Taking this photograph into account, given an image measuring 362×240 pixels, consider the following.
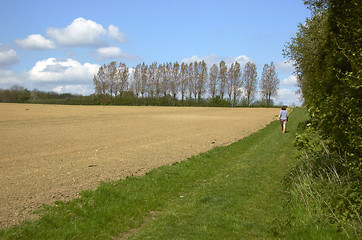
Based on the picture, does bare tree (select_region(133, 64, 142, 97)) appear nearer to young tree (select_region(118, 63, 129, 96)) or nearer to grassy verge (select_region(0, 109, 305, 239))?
young tree (select_region(118, 63, 129, 96))

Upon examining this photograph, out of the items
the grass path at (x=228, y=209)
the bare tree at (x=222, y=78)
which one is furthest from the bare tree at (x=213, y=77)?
the grass path at (x=228, y=209)

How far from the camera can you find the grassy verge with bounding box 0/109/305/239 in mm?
6723

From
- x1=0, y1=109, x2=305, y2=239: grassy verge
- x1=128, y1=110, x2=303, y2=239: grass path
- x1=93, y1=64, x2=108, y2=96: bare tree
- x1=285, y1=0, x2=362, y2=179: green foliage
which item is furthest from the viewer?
x1=93, y1=64, x2=108, y2=96: bare tree

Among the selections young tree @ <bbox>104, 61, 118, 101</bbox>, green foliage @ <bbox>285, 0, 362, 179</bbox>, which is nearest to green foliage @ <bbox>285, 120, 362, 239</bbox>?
green foliage @ <bbox>285, 0, 362, 179</bbox>

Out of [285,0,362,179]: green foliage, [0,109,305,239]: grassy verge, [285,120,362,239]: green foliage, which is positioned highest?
[285,0,362,179]: green foliage

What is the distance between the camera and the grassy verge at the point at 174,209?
672cm

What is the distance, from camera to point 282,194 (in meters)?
8.73

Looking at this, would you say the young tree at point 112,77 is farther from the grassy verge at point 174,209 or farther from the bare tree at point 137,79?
the grassy verge at point 174,209

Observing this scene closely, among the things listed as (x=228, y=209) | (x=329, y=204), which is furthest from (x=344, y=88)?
(x=228, y=209)

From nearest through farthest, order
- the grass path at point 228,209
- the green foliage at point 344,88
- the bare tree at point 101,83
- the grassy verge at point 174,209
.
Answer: the green foliage at point 344,88
the grass path at point 228,209
the grassy verge at point 174,209
the bare tree at point 101,83

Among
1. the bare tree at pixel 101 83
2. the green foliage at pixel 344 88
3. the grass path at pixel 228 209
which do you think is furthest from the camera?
the bare tree at pixel 101 83

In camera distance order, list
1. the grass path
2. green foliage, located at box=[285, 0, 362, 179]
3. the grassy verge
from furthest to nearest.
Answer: the grassy verge
the grass path
green foliage, located at box=[285, 0, 362, 179]

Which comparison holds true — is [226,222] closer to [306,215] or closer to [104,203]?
[306,215]

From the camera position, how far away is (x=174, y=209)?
8344 mm
